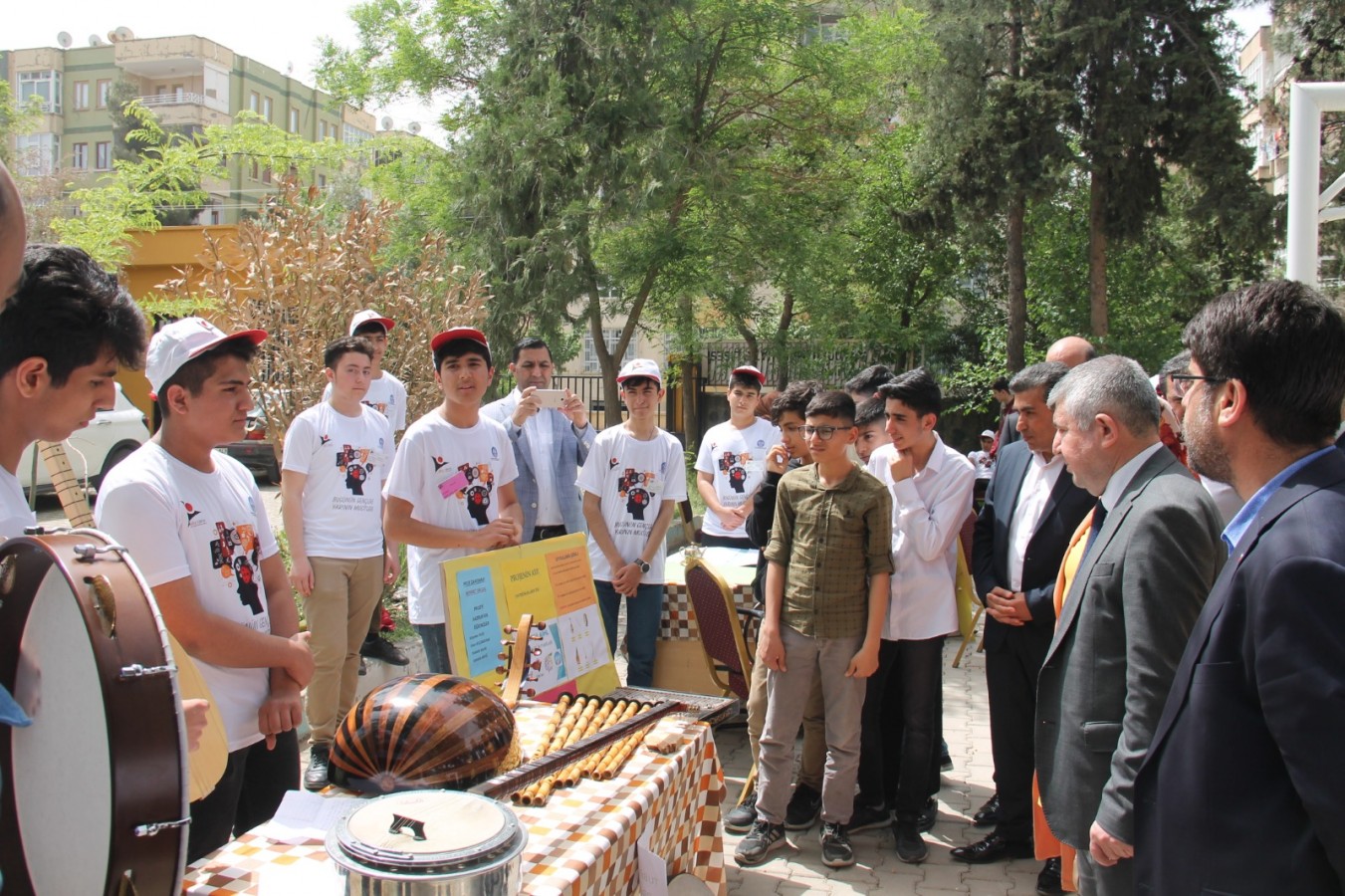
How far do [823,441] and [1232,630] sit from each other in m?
2.34

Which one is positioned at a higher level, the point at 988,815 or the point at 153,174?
the point at 153,174

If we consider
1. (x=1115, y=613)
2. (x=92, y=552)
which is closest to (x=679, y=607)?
(x=1115, y=613)

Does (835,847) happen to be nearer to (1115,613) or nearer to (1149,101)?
(1115,613)

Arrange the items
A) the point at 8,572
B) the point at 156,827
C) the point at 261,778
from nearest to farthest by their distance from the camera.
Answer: the point at 156,827 < the point at 8,572 < the point at 261,778

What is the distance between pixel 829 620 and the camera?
3.97 m

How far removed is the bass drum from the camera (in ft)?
4.91

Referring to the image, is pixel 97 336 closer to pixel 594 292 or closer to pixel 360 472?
pixel 360 472

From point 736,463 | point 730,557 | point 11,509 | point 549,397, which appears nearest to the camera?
point 11,509

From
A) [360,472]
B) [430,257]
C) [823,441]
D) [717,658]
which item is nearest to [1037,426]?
[823,441]

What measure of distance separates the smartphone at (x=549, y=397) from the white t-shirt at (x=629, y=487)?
0.45m

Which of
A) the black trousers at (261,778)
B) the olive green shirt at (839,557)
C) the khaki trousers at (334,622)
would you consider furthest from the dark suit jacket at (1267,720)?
the khaki trousers at (334,622)

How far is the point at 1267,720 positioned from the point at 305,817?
6.42 ft

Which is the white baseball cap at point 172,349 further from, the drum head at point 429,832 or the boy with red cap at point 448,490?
→ the boy with red cap at point 448,490

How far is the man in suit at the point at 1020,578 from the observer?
3783 millimetres
